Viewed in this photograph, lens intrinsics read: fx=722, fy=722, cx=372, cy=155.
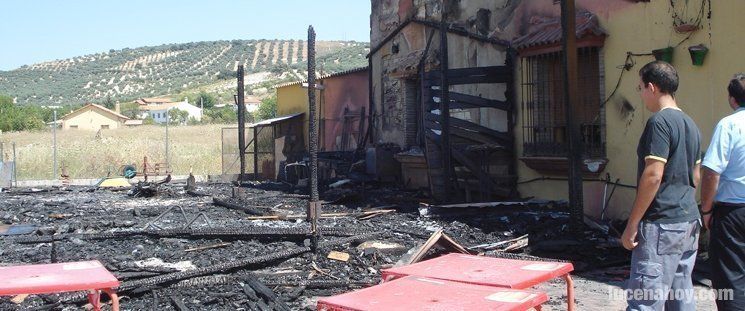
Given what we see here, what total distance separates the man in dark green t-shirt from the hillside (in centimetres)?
7494

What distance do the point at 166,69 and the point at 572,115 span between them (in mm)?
98707

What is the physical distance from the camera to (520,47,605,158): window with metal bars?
1046 centimetres

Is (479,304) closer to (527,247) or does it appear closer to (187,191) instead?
(527,247)

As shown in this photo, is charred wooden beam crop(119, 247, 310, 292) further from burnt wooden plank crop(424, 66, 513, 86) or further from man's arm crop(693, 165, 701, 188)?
burnt wooden plank crop(424, 66, 513, 86)

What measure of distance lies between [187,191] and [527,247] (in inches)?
499

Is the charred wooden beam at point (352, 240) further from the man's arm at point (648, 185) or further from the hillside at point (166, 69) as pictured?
the hillside at point (166, 69)

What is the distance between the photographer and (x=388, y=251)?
28.3 feet

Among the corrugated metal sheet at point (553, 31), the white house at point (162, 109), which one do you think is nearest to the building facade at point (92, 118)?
the white house at point (162, 109)

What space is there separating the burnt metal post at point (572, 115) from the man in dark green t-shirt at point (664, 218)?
4918 mm

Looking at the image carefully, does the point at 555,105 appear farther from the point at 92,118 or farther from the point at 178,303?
the point at 92,118

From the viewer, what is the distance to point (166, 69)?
102 m

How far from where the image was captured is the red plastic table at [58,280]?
3.67m

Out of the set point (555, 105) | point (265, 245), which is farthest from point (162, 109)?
point (265, 245)

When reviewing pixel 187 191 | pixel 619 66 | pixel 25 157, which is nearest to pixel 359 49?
pixel 25 157
